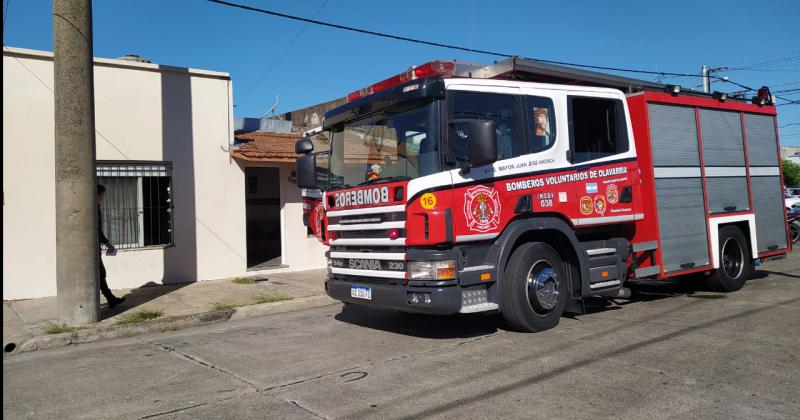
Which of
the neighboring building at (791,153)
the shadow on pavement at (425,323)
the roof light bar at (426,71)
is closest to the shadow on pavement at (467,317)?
the shadow on pavement at (425,323)

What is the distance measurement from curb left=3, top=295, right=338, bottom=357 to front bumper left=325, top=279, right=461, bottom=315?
2.63m

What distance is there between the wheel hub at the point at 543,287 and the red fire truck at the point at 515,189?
16mm

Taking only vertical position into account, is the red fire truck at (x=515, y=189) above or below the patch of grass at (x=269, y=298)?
above

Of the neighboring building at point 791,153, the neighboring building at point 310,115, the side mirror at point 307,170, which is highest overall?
the neighboring building at point 791,153

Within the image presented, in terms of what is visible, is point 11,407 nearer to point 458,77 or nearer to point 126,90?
point 458,77

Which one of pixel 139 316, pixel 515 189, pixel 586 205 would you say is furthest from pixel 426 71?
pixel 139 316

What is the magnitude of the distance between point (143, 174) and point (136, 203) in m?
0.55

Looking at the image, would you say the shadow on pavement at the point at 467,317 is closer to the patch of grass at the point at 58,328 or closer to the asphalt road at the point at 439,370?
the asphalt road at the point at 439,370

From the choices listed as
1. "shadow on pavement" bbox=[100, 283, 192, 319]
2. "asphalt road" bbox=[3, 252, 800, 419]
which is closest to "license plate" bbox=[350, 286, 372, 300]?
"asphalt road" bbox=[3, 252, 800, 419]

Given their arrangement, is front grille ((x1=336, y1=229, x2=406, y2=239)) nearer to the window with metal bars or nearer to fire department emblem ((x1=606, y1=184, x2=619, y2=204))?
fire department emblem ((x1=606, y1=184, x2=619, y2=204))

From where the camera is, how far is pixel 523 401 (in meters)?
4.55

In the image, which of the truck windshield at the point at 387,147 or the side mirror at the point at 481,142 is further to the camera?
the truck windshield at the point at 387,147

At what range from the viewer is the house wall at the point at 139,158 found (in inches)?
390

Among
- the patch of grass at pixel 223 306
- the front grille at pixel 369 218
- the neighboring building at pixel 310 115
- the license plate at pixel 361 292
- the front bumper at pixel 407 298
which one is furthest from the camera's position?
the neighboring building at pixel 310 115
